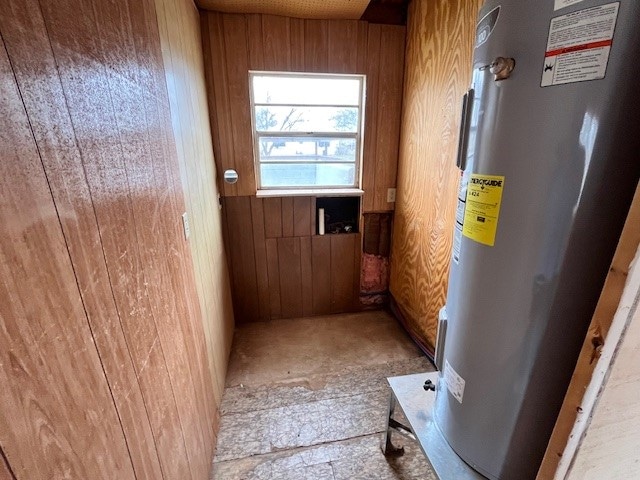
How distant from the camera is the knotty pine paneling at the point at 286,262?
234 cm

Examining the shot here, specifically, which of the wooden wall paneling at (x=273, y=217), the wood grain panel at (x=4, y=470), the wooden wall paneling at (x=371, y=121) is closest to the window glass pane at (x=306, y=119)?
the wooden wall paneling at (x=371, y=121)

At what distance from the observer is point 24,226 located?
18.1 inches

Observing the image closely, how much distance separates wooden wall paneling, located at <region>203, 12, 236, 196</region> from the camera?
6.28 feet

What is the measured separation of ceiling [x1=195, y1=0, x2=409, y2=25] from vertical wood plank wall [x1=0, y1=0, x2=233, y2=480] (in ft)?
2.55

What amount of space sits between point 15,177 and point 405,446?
1.80 m

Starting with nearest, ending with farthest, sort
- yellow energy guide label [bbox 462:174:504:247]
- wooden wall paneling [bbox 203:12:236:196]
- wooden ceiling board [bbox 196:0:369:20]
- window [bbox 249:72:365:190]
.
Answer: yellow energy guide label [bbox 462:174:504:247]
wooden ceiling board [bbox 196:0:369:20]
wooden wall paneling [bbox 203:12:236:196]
window [bbox 249:72:365:190]

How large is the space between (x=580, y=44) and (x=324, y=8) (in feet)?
5.78

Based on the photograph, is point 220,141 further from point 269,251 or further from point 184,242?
point 184,242

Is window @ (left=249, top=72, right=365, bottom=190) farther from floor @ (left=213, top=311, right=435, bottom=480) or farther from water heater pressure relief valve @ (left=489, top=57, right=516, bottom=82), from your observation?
water heater pressure relief valve @ (left=489, top=57, right=516, bottom=82)

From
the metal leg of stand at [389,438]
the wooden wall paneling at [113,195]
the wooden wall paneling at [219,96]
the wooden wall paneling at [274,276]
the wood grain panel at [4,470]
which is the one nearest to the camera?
the wood grain panel at [4,470]

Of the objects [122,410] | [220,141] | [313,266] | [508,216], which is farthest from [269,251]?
[508,216]

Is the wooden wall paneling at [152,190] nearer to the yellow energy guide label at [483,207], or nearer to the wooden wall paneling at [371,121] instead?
the yellow energy guide label at [483,207]

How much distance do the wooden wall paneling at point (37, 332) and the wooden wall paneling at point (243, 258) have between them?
176cm

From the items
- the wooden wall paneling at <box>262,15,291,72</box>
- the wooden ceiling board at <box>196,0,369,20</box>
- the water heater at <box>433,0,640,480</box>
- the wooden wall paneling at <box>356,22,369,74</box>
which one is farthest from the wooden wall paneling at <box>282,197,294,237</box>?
the water heater at <box>433,0,640,480</box>
